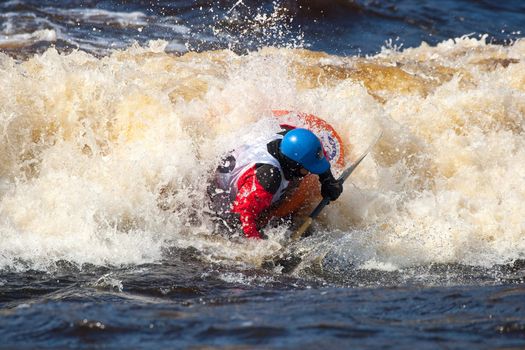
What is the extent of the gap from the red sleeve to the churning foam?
139mm

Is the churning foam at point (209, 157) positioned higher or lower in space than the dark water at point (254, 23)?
lower

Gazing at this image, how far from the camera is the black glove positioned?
6.74m

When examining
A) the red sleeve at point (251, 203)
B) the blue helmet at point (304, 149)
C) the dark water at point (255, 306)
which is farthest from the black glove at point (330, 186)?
the dark water at point (255, 306)

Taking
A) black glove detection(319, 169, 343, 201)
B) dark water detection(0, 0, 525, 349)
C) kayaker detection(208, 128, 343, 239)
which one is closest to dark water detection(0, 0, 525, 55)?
kayaker detection(208, 128, 343, 239)

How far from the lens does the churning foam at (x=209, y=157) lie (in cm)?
648

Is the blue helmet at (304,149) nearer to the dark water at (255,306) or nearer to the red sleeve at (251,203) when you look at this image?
the red sleeve at (251,203)

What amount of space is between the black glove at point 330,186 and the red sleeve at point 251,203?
524 millimetres

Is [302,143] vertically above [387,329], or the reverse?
[302,143]

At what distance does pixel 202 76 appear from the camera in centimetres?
862

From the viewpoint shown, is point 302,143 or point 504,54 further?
point 504,54

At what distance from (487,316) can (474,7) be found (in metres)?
13.1

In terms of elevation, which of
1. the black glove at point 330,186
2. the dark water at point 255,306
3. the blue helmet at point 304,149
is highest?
the blue helmet at point 304,149

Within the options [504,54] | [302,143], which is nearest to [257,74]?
[302,143]

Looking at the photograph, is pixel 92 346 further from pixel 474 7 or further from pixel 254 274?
pixel 474 7
